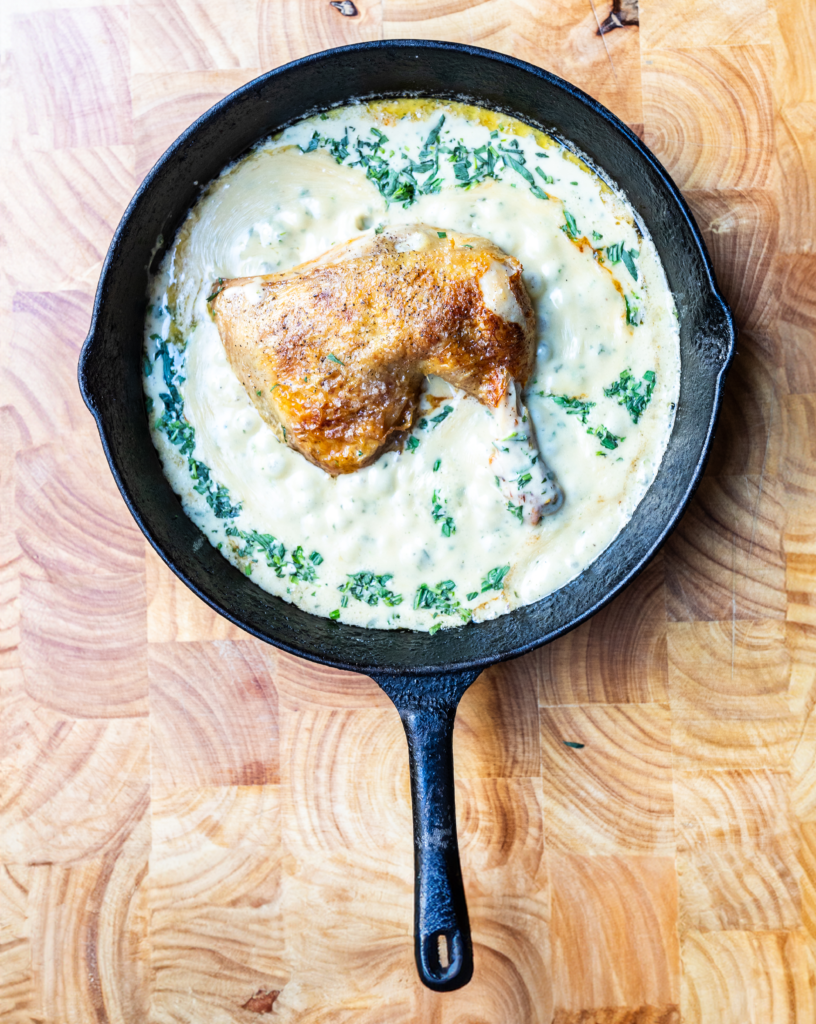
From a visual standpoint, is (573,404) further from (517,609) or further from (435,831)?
(435,831)

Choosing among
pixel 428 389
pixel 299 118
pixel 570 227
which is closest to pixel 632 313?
pixel 570 227

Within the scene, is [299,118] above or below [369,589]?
above

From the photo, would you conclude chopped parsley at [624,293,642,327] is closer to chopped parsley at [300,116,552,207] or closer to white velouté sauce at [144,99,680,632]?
white velouté sauce at [144,99,680,632]

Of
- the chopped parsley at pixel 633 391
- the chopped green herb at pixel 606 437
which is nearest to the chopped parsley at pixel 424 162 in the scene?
the chopped parsley at pixel 633 391

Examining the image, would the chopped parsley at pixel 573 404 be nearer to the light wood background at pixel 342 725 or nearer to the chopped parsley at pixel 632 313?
the chopped parsley at pixel 632 313

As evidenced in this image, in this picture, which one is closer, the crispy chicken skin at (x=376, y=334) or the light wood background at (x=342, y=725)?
the crispy chicken skin at (x=376, y=334)

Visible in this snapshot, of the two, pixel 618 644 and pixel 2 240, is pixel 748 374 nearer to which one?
pixel 618 644
